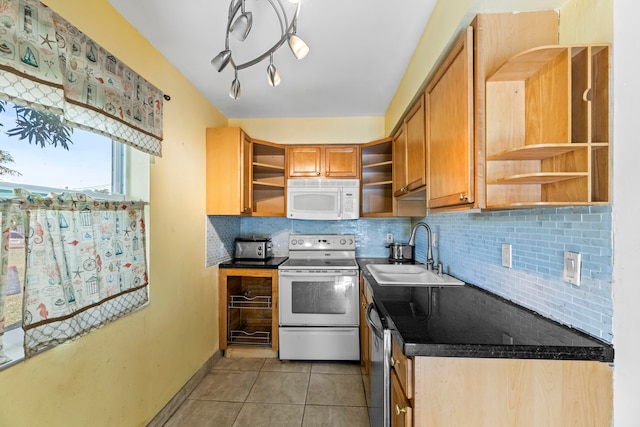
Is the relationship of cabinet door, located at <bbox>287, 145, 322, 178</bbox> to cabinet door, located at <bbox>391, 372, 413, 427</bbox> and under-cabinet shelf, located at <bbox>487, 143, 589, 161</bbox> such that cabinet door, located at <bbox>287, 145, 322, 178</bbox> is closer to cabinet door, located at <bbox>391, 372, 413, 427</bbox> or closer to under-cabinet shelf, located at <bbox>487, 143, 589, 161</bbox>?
under-cabinet shelf, located at <bbox>487, 143, 589, 161</bbox>

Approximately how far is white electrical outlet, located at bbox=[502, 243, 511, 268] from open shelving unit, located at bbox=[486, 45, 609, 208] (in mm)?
384

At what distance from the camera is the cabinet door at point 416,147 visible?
5.60 feet

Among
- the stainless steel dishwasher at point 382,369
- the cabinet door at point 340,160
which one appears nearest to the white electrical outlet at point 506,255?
the stainless steel dishwasher at point 382,369

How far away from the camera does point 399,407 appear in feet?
3.28

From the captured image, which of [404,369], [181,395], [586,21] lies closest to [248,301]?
[181,395]

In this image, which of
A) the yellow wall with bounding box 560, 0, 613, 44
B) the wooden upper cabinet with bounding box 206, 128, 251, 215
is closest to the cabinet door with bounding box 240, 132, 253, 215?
the wooden upper cabinet with bounding box 206, 128, 251, 215

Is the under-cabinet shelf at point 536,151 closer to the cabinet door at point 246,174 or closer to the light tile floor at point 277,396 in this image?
the light tile floor at point 277,396

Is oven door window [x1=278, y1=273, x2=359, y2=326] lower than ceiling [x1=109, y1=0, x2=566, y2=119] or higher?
lower

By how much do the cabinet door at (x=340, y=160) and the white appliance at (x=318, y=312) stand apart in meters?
0.98

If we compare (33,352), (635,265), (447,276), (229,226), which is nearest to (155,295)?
(33,352)

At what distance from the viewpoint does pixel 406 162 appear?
2090mm

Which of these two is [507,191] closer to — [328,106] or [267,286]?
[328,106]

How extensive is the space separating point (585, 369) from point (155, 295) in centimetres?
207

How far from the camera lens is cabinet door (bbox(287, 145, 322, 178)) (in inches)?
113
